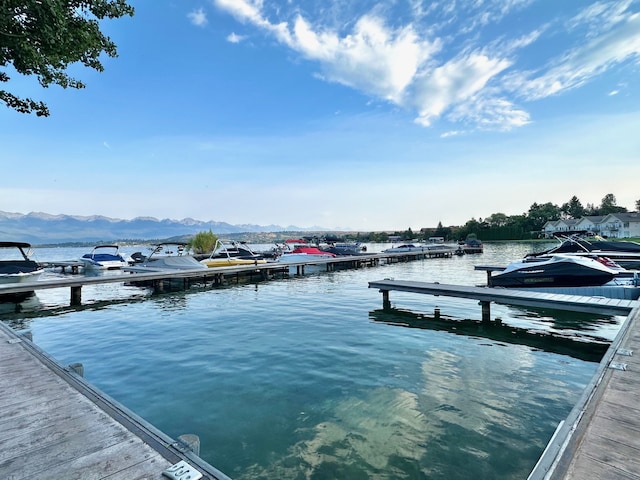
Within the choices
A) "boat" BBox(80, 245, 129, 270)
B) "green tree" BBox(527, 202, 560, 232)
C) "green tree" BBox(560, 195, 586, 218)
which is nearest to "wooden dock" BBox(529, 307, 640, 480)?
"boat" BBox(80, 245, 129, 270)

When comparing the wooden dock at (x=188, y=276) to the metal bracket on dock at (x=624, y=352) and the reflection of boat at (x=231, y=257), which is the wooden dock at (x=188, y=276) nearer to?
the reflection of boat at (x=231, y=257)

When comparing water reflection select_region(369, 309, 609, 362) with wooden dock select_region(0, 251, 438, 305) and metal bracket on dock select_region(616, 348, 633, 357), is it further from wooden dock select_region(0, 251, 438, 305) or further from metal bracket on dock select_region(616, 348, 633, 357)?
wooden dock select_region(0, 251, 438, 305)

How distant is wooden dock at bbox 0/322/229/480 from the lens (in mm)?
2408

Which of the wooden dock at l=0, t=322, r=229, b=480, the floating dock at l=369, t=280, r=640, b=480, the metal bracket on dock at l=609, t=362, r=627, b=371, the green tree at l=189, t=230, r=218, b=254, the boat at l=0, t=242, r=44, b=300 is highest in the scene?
the green tree at l=189, t=230, r=218, b=254

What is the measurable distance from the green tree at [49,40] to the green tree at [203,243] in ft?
96.5

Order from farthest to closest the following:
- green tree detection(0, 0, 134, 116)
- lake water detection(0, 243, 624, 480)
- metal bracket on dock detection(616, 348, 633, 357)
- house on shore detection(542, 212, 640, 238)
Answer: house on shore detection(542, 212, 640, 238) < green tree detection(0, 0, 134, 116) < metal bracket on dock detection(616, 348, 633, 357) < lake water detection(0, 243, 624, 480)

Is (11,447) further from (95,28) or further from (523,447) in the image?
(95,28)

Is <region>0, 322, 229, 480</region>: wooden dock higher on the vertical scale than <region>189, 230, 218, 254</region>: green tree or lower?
lower

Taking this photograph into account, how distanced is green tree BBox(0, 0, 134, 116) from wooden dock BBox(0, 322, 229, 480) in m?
6.13

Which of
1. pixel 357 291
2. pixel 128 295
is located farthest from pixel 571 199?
pixel 128 295

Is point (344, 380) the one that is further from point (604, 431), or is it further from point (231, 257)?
point (231, 257)

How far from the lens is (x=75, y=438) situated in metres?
2.86

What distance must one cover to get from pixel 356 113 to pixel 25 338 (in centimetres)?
2181

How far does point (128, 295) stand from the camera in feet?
53.7
